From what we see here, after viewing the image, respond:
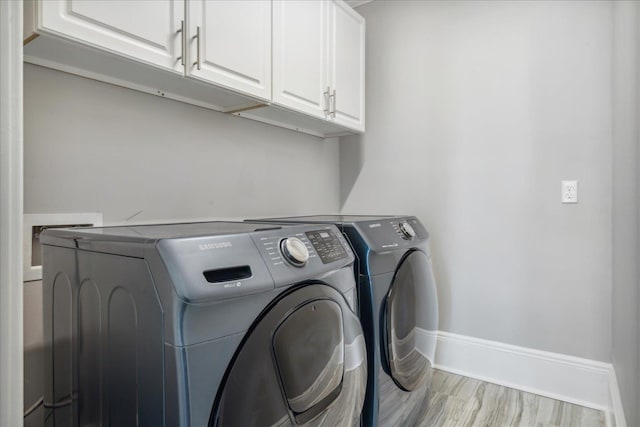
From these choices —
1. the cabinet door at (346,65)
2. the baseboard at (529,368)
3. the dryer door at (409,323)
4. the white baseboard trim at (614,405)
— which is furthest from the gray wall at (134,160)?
the white baseboard trim at (614,405)

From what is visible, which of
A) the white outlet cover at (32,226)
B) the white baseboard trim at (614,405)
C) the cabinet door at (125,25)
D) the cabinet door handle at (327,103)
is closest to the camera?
the cabinet door at (125,25)

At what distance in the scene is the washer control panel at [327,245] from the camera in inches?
40.9

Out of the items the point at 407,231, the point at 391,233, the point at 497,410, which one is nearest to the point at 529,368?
the point at 497,410

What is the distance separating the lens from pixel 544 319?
1989 millimetres

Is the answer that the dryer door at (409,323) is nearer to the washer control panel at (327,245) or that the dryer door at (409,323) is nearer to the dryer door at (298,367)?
the dryer door at (298,367)

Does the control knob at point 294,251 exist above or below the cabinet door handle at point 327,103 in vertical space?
below

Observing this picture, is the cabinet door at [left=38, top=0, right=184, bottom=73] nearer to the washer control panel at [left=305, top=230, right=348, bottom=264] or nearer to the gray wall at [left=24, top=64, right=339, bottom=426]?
Result: the gray wall at [left=24, top=64, right=339, bottom=426]

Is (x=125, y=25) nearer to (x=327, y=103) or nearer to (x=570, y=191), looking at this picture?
(x=327, y=103)

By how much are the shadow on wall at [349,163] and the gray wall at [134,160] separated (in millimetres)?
502

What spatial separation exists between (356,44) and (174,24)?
1218 millimetres

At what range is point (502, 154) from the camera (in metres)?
2.07

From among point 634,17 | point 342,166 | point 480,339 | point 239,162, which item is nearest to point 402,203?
point 342,166

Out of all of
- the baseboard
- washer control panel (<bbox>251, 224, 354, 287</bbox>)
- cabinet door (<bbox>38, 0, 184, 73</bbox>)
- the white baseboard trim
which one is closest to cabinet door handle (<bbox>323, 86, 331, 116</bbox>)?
cabinet door (<bbox>38, 0, 184, 73</bbox>)

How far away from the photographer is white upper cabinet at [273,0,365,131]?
5.57ft
